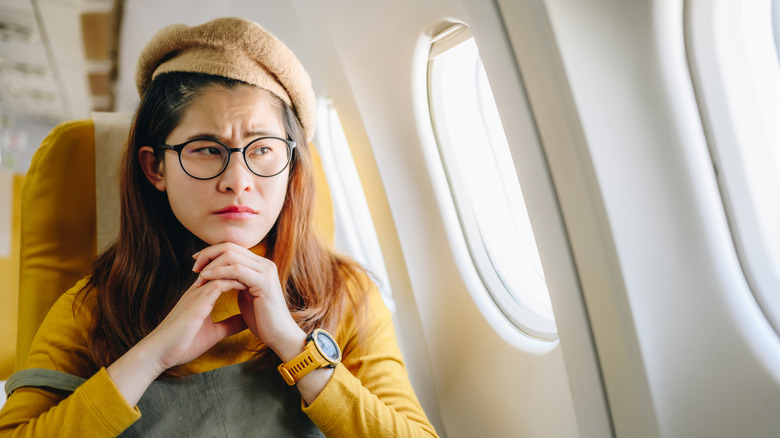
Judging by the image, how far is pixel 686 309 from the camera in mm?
1124

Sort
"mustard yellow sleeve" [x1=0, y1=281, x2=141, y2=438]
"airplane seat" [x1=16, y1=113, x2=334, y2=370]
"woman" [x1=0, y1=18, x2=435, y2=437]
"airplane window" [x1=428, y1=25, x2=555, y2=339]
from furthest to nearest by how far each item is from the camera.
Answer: "airplane window" [x1=428, y1=25, x2=555, y2=339], "airplane seat" [x1=16, y1=113, x2=334, y2=370], "woman" [x1=0, y1=18, x2=435, y2=437], "mustard yellow sleeve" [x1=0, y1=281, x2=141, y2=438]

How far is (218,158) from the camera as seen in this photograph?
1.22 m

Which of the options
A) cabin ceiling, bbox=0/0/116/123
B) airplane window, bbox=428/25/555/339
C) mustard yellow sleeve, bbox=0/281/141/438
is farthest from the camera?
cabin ceiling, bbox=0/0/116/123

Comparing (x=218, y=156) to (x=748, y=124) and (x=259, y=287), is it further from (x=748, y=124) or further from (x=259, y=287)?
(x=748, y=124)

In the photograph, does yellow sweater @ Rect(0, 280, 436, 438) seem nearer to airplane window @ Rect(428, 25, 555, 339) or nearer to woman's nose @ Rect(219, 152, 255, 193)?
woman's nose @ Rect(219, 152, 255, 193)

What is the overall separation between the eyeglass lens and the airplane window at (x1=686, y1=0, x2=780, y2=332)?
99cm

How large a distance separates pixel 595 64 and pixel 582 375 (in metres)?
0.72

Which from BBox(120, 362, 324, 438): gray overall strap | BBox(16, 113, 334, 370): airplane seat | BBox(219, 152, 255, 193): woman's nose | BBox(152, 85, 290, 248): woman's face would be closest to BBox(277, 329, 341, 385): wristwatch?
BBox(120, 362, 324, 438): gray overall strap

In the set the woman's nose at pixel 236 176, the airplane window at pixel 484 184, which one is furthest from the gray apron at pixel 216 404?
the airplane window at pixel 484 184

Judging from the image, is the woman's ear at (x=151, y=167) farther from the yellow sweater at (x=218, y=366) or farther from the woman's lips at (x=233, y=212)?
the yellow sweater at (x=218, y=366)

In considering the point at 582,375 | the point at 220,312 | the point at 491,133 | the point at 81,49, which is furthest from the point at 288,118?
the point at 81,49

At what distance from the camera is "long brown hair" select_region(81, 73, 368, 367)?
4.20 ft

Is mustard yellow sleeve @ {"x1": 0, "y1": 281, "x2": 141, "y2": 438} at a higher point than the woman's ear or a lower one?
lower

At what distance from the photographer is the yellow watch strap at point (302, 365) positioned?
119 centimetres
